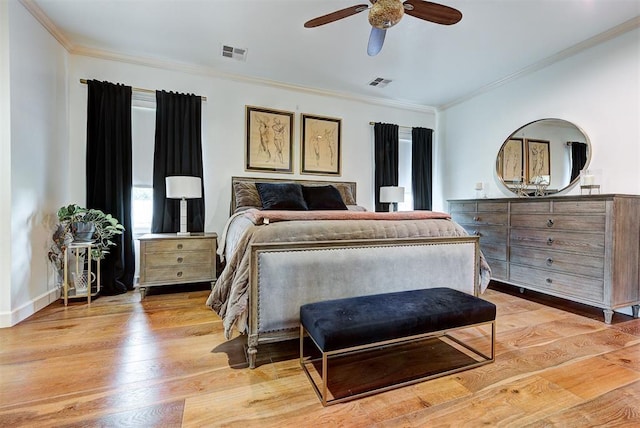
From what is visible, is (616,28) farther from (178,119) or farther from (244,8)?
(178,119)

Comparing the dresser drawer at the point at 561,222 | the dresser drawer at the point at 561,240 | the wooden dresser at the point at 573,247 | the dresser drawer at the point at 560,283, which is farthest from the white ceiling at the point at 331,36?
the dresser drawer at the point at 560,283

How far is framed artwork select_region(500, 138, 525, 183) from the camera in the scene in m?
3.63

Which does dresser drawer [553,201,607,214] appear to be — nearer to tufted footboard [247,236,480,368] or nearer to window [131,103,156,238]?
tufted footboard [247,236,480,368]

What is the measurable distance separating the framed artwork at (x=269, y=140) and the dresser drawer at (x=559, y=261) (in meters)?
2.93

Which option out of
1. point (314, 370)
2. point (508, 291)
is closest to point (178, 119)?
point (314, 370)

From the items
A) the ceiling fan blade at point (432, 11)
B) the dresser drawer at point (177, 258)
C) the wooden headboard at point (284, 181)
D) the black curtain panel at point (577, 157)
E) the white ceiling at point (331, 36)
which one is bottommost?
the dresser drawer at point (177, 258)

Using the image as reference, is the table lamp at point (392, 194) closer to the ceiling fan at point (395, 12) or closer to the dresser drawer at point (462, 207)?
the dresser drawer at point (462, 207)

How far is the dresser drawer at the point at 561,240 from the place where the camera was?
8.05 ft

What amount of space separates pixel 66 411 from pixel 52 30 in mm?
3388

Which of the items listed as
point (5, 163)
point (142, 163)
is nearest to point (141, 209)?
point (142, 163)

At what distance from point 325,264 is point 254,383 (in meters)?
0.75

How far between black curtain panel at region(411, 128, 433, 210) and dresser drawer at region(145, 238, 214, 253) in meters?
3.27

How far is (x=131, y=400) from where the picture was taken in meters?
1.41

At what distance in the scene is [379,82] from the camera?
13.2 feet
